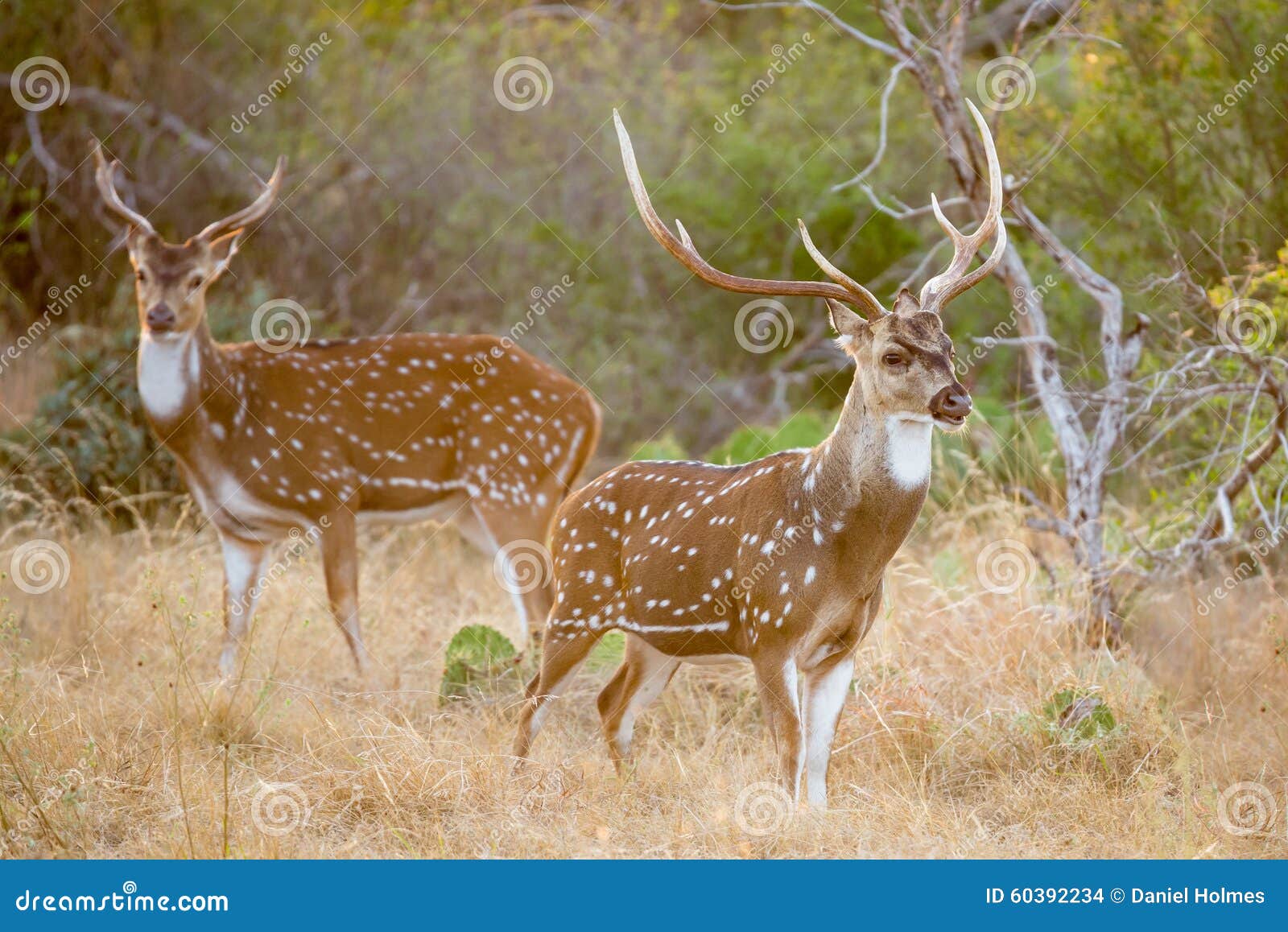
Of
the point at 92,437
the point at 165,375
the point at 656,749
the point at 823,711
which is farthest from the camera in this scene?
the point at 92,437

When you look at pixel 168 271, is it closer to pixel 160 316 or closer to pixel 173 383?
pixel 160 316

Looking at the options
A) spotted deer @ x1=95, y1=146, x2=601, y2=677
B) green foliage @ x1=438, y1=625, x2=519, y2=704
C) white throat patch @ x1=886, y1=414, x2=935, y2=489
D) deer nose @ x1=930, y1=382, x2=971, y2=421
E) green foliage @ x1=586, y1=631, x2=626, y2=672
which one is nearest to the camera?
deer nose @ x1=930, y1=382, x2=971, y2=421

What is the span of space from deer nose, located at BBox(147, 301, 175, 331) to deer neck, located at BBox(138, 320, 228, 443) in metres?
0.13

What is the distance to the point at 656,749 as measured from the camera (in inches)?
257

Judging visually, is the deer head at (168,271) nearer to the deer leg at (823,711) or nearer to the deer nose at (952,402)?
the deer leg at (823,711)

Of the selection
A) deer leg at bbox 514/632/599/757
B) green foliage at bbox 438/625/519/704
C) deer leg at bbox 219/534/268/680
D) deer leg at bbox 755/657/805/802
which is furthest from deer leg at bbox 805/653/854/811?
deer leg at bbox 219/534/268/680

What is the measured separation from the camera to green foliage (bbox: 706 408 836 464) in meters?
9.47

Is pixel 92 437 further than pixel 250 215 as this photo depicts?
Yes

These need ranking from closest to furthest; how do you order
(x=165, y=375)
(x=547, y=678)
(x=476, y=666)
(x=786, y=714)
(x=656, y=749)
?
(x=786, y=714), (x=547, y=678), (x=656, y=749), (x=476, y=666), (x=165, y=375)

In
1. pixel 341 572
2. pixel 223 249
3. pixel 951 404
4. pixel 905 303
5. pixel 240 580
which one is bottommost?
pixel 240 580

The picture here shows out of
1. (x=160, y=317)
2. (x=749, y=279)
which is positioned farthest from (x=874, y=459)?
(x=160, y=317)

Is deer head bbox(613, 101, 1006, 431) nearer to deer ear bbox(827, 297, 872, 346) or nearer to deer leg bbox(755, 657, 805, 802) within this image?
deer ear bbox(827, 297, 872, 346)

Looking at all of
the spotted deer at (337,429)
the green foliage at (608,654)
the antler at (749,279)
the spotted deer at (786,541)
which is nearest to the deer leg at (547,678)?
the spotted deer at (786,541)

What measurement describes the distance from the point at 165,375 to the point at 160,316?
1.23 ft
